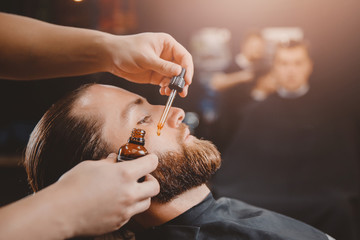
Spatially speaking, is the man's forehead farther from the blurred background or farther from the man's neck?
the blurred background

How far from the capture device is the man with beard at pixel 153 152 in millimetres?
1386

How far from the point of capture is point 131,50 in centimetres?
138

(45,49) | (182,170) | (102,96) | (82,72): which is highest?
(45,49)

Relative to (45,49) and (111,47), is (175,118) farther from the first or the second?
(45,49)

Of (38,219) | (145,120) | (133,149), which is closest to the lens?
(38,219)

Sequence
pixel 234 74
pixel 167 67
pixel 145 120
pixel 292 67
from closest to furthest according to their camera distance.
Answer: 1. pixel 167 67
2. pixel 145 120
3. pixel 292 67
4. pixel 234 74

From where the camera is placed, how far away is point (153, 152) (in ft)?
4.58

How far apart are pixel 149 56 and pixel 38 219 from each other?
0.82 m

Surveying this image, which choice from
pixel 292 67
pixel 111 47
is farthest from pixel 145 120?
pixel 292 67

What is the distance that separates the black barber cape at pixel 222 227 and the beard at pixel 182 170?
0.13 metres

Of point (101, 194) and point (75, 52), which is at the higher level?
point (75, 52)

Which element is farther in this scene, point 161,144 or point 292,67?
point 292,67

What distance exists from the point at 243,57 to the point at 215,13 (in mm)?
996

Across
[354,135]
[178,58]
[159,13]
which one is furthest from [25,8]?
[354,135]
